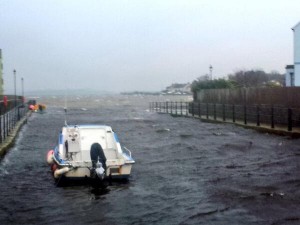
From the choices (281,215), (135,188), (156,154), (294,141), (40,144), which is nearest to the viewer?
(281,215)

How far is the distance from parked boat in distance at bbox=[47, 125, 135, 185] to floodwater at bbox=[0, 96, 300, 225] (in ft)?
1.18

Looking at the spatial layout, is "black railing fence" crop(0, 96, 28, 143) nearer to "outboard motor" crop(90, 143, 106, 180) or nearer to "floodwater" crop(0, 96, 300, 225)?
"floodwater" crop(0, 96, 300, 225)

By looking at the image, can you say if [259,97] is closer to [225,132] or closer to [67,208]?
[225,132]

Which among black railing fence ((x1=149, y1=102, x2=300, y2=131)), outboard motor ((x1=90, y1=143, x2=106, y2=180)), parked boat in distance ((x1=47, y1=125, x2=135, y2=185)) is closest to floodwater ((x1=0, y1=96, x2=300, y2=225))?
parked boat in distance ((x1=47, y1=125, x2=135, y2=185))

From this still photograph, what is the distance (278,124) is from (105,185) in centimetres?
1603

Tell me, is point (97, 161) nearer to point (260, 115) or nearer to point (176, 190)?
point (176, 190)

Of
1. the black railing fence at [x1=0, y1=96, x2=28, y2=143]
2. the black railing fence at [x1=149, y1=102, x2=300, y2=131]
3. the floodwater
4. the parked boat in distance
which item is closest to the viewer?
the floodwater

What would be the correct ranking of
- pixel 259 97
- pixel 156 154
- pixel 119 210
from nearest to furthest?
pixel 119 210 < pixel 156 154 < pixel 259 97

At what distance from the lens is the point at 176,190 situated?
512 inches

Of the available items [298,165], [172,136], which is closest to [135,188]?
[298,165]

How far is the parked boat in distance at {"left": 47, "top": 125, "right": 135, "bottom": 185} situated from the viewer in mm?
13514

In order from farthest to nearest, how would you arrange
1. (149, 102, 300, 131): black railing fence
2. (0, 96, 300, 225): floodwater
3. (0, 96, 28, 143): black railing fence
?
1. (149, 102, 300, 131): black railing fence
2. (0, 96, 28, 143): black railing fence
3. (0, 96, 300, 225): floodwater

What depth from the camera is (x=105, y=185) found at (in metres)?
13.7

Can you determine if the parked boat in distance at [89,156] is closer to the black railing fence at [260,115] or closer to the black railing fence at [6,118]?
the black railing fence at [6,118]
